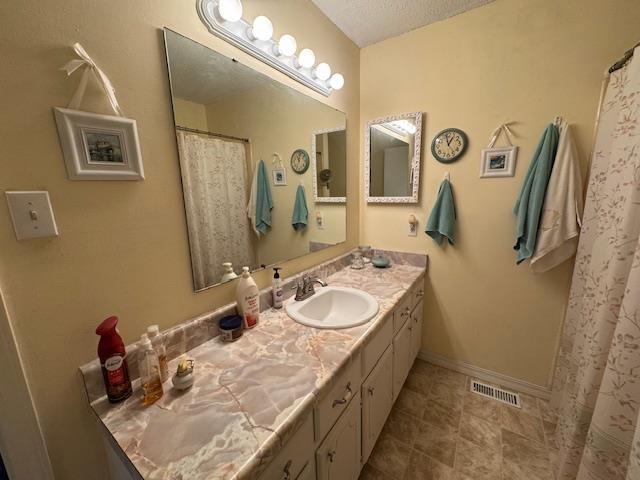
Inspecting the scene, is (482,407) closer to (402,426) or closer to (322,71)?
(402,426)

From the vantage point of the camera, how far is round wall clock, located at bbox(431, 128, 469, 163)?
61.6 inches

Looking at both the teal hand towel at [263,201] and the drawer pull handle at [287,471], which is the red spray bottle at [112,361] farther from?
the teal hand towel at [263,201]

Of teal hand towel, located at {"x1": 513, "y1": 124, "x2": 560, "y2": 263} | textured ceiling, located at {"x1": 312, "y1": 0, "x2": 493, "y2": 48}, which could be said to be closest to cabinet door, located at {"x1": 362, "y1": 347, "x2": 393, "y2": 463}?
teal hand towel, located at {"x1": 513, "y1": 124, "x2": 560, "y2": 263}

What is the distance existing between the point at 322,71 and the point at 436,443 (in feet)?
7.21

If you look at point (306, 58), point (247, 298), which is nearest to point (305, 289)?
point (247, 298)

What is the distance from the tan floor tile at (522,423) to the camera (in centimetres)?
139

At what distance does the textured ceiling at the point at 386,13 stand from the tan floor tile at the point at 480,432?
2.46 m

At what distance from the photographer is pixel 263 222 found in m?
1.22

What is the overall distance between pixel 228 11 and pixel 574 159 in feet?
5.74

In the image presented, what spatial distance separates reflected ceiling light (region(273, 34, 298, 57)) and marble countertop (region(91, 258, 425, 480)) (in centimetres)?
127

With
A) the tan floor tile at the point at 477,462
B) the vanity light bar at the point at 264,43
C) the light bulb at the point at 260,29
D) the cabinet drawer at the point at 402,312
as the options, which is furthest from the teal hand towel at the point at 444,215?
the light bulb at the point at 260,29

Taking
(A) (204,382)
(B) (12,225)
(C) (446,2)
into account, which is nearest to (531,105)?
(C) (446,2)

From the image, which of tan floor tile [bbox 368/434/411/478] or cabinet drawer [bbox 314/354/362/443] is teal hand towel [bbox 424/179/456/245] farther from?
tan floor tile [bbox 368/434/411/478]

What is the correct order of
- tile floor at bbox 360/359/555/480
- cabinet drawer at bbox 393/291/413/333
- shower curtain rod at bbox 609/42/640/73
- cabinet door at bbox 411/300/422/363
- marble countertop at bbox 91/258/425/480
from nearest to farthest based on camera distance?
marble countertop at bbox 91/258/425/480
shower curtain rod at bbox 609/42/640/73
tile floor at bbox 360/359/555/480
cabinet drawer at bbox 393/291/413/333
cabinet door at bbox 411/300/422/363
